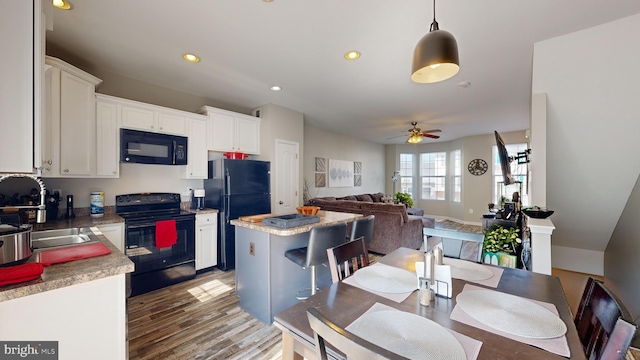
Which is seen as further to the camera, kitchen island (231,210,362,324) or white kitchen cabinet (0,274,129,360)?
kitchen island (231,210,362,324)

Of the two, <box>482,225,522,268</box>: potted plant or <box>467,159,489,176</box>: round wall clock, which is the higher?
<box>467,159,489,176</box>: round wall clock

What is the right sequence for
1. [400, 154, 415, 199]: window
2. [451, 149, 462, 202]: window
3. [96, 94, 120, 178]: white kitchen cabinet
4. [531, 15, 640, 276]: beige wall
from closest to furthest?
[531, 15, 640, 276]: beige wall < [96, 94, 120, 178]: white kitchen cabinet < [451, 149, 462, 202]: window < [400, 154, 415, 199]: window

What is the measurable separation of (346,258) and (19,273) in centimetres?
151

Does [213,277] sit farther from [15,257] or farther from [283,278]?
[15,257]

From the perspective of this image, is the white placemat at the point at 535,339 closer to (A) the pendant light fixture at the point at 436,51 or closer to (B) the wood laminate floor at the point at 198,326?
(A) the pendant light fixture at the point at 436,51

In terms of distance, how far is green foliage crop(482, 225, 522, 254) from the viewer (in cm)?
254

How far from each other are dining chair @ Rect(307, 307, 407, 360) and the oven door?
2893mm

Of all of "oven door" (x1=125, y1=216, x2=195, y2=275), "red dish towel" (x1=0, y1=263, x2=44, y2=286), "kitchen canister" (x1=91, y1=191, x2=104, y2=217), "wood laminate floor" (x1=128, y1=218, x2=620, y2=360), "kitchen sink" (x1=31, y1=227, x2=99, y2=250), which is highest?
"kitchen canister" (x1=91, y1=191, x2=104, y2=217)

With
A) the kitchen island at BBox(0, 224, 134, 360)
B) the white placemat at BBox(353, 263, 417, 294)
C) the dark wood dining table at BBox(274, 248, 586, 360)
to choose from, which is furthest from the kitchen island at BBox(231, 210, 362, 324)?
the kitchen island at BBox(0, 224, 134, 360)

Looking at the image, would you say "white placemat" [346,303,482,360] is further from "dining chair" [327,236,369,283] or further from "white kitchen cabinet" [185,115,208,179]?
"white kitchen cabinet" [185,115,208,179]

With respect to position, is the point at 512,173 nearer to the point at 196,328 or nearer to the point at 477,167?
the point at 477,167

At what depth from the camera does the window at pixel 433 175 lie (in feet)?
27.0

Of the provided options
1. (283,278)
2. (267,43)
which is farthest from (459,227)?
(267,43)

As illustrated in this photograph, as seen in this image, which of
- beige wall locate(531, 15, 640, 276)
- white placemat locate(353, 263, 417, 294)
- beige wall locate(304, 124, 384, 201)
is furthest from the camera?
beige wall locate(304, 124, 384, 201)
